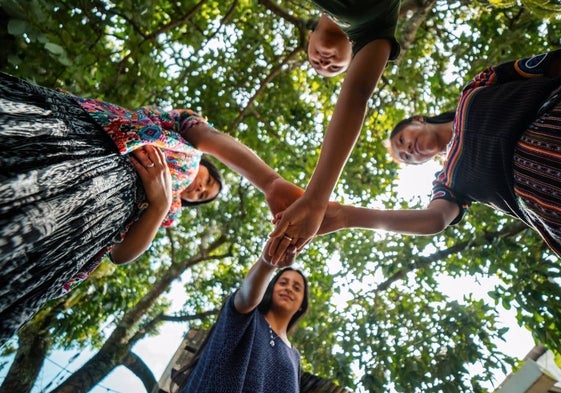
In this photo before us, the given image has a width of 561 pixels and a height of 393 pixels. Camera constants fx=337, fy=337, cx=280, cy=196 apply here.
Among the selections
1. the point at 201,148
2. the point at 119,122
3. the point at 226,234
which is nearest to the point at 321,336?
the point at 226,234

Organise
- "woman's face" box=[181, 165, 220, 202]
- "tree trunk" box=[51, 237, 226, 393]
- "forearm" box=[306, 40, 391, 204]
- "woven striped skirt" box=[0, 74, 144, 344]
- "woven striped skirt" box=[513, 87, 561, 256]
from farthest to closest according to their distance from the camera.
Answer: "tree trunk" box=[51, 237, 226, 393], "woman's face" box=[181, 165, 220, 202], "forearm" box=[306, 40, 391, 204], "woven striped skirt" box=[513, 87, 561, 256], "woven striped skirt" box=[0, 74, 144, 344]

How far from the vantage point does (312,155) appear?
6.79 metres

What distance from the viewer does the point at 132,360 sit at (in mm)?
7297

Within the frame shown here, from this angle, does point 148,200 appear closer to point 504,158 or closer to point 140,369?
point 504,158

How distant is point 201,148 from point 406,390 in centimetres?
376

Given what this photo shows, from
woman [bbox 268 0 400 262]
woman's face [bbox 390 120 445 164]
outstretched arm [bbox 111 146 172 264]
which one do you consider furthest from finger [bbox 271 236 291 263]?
woman's face [bbox 390 120 445 164]

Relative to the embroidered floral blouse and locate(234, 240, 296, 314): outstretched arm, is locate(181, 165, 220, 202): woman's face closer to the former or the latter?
the embroidered floral blouse

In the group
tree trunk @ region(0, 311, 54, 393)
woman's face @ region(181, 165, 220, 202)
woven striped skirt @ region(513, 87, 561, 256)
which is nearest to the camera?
woven striped skirt @ region(513, 87, 561, 256)

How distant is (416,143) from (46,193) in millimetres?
2482

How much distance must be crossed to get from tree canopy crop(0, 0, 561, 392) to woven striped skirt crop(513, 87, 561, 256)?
579mm

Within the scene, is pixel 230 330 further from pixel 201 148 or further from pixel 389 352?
pixel 389 352

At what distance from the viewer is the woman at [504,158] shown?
1.21m

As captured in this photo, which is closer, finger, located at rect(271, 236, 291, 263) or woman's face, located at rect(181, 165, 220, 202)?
finger, located at rect(271, 236, 291, 263)

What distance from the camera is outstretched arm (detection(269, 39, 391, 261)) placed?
1357 mm
